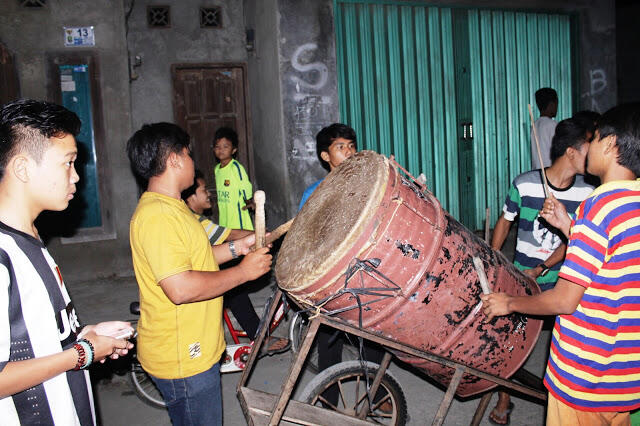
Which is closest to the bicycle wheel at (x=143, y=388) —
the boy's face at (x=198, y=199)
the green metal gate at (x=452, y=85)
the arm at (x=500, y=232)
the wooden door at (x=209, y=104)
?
the boy's face at (x=198, y=199)

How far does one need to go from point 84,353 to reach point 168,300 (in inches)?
21.7

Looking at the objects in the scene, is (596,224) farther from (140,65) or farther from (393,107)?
(140,65)

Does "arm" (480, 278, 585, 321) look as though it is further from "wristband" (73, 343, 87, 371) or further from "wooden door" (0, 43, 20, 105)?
"wooden door" (0, 43, 20, 105)

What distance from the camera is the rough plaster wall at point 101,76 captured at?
229 inches

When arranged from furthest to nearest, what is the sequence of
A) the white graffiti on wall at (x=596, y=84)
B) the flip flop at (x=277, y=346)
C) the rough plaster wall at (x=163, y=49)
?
the white graffiti on wall at (x=596, y=84) < the rough plaster wall at (x=163, y=49) < the flip flop at (x=277, y=346)

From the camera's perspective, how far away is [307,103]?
5.82m

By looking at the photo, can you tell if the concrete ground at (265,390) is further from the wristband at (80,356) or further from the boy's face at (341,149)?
the wristband at (80,356)

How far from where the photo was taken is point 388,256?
6.17ft

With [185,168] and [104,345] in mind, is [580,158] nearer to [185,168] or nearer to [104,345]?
[185,168]

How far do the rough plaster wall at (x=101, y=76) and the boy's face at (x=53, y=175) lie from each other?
16.3ft

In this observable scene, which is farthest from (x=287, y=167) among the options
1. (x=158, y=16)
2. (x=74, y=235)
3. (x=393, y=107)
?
(x=158, y=16)

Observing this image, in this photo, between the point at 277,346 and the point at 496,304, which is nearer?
the point at 496,304

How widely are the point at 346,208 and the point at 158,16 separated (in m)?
6.46

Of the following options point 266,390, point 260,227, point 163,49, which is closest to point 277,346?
point 266,390
